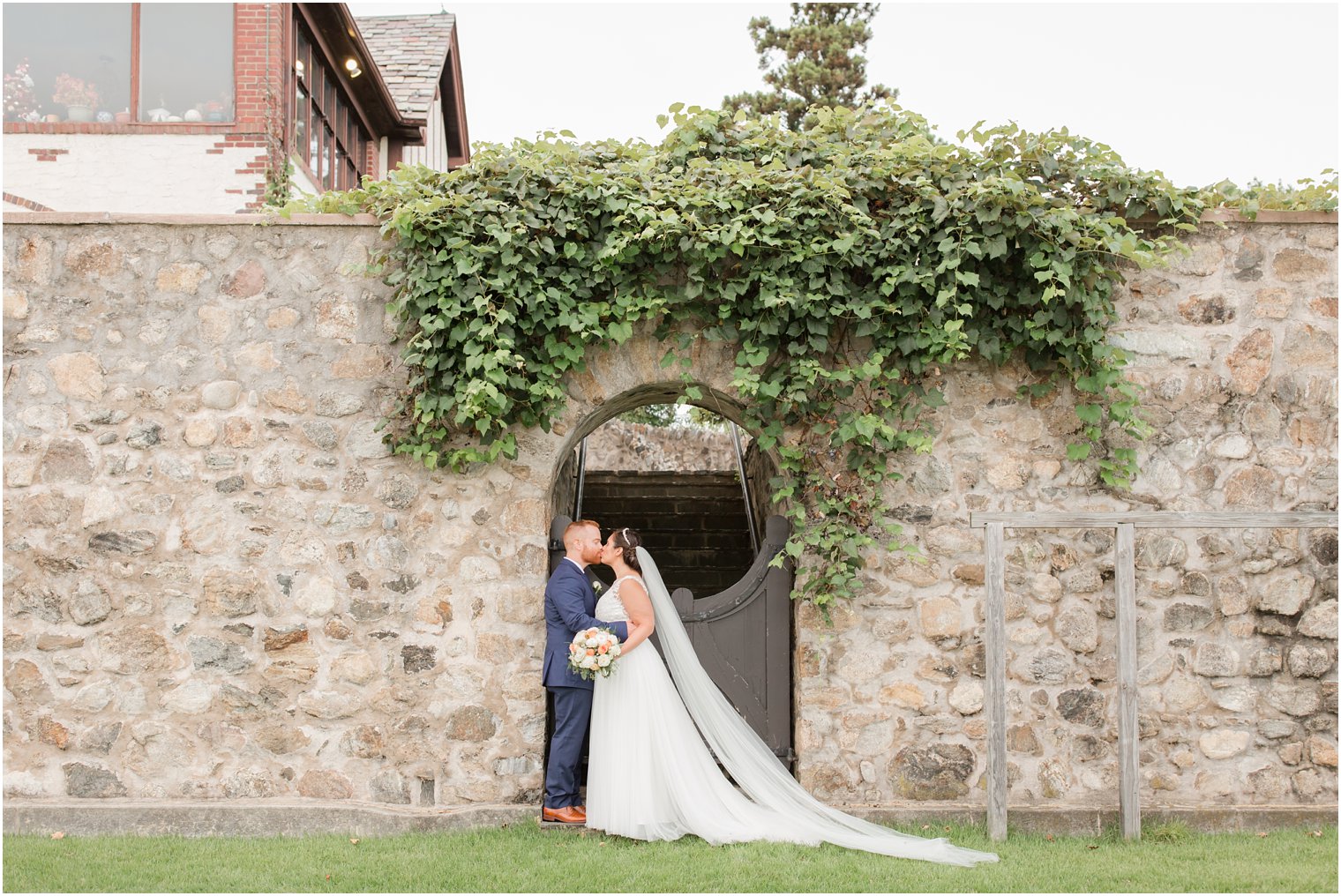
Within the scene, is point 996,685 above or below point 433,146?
below

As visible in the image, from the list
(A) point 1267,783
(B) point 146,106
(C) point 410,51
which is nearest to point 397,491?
(A) point 1267,783

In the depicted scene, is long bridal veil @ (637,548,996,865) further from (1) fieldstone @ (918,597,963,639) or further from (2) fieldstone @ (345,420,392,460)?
(2) fieldstone @ (345,420,392,460)

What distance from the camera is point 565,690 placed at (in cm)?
564

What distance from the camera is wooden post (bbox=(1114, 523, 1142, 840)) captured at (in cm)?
530

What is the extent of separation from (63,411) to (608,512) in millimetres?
4930

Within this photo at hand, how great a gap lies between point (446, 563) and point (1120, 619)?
11.5 ft

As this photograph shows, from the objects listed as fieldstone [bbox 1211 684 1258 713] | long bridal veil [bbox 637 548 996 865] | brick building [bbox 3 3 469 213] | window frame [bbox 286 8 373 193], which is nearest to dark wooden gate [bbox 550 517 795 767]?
long bridal veil [bbox 637 548 996 865]

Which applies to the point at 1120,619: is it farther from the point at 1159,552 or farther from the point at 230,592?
the point at 230,592

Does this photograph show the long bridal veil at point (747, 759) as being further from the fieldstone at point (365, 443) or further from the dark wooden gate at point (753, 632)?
the fieldstone at point (365, 443)

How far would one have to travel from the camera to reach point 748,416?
5.83 m

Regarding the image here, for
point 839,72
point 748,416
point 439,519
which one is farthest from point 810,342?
point 839,72

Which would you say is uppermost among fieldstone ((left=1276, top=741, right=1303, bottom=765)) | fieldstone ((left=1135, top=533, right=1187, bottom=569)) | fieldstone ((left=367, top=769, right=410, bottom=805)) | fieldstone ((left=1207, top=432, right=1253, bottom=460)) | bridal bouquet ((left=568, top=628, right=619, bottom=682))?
fieldstone ((left=1207, top=432, right=1253, bottom=460))

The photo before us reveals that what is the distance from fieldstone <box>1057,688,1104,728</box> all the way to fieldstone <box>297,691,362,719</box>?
3.76 meters

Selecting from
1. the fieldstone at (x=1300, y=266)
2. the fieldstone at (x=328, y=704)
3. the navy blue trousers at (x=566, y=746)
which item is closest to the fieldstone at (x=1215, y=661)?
the fieldstone at (x=1300, y=266)
